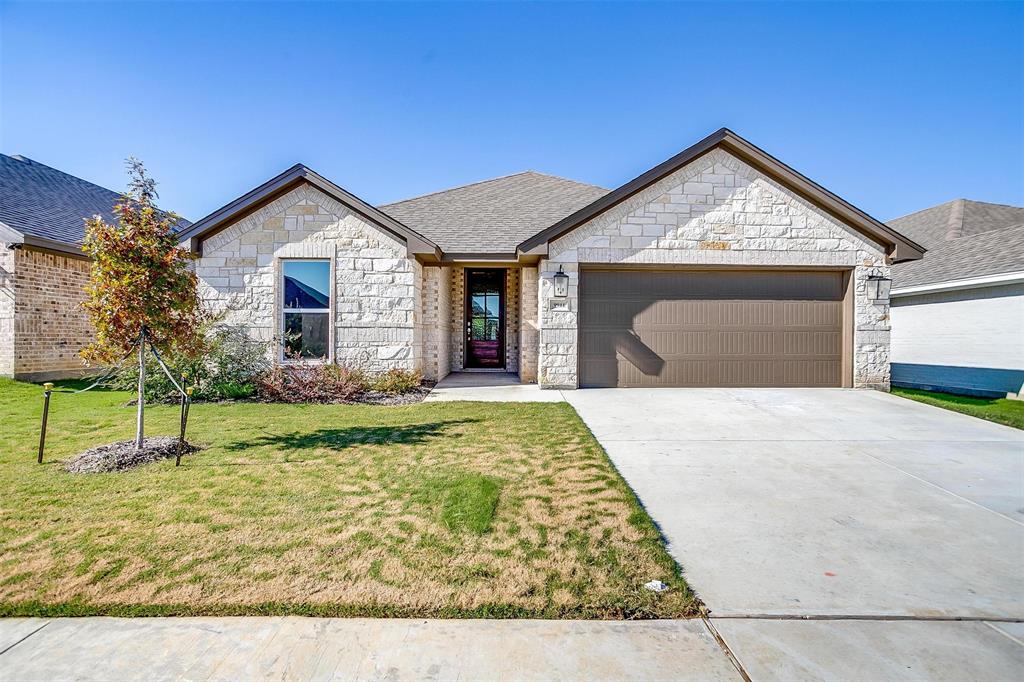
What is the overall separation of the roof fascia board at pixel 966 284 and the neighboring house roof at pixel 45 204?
62.3 ft

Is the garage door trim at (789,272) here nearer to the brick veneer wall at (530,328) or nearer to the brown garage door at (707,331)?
the brown garage door at (707,331)

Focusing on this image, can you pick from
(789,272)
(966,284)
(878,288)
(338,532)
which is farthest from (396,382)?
(966,284)

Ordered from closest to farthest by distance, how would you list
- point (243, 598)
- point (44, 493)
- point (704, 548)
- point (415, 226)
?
point (243, 598)
point (704, 548)
point (44, 493)
point (415, 226)

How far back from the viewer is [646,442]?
18.2 feet

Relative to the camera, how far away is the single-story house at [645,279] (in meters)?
9.43

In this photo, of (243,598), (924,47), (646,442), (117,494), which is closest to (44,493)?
(117,494)

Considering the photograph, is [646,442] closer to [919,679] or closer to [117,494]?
[919,679]

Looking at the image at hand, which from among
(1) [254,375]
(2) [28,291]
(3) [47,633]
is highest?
(2) [28,291]

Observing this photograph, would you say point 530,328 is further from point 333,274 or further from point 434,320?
point 333,274

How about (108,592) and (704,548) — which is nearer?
(108,592)

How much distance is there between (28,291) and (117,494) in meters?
10.3

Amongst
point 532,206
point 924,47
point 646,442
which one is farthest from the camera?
point 532,206

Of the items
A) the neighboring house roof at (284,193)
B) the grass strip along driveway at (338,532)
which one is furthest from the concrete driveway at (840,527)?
the neighboring house roof at (284,193)

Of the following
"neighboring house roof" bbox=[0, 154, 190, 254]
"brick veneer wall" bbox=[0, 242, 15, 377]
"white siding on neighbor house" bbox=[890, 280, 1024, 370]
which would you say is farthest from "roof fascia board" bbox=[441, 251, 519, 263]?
"white siding on neighbor house" bbox=[890, 280, 1024, 370]
